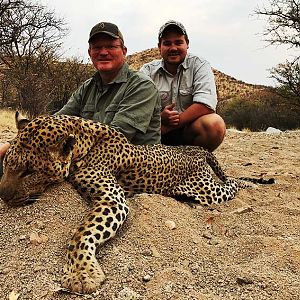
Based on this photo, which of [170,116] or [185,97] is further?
[185,97]

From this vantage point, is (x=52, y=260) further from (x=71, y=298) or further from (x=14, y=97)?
(x=14, y=97)

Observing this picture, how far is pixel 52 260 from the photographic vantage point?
2756 mm

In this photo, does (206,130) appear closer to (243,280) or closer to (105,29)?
(105,29)

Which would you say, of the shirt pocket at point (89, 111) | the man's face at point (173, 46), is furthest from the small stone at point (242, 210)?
the man's face at point (173, 46)

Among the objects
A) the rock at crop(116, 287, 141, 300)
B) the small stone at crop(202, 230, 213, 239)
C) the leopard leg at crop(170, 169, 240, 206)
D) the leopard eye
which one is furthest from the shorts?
the rock at crop(116, 287, 141, 300)

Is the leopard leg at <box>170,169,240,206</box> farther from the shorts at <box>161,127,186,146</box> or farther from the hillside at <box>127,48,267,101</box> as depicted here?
the hillside at <box>127,48,267,101</box>

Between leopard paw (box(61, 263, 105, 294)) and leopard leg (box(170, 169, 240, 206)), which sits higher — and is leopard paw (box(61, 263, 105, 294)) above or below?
below

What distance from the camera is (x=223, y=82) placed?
4297 cm

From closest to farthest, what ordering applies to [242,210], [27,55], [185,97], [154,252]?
[154,252] → [242,210] → [185,97] → [27,55]

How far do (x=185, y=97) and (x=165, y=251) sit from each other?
255 cm

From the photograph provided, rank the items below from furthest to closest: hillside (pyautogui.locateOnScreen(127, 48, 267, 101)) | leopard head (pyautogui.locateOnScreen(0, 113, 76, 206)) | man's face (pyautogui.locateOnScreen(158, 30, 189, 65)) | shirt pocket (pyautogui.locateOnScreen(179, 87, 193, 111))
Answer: hillside (pyautogui.locateOnScreen(127, 48, 267, 101)) < shirt pocket (pyautogui.locateOnScreen(179, 87, 193, 111)) < man's face (pyautogui.locateOnScreen(158, 30, 189, 65)) < leopard head (pyautogui.locateOnScreen(0, 113, 76, 206))

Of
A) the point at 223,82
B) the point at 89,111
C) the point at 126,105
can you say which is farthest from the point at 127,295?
the point at 223,82

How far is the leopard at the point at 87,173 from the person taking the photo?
2703 mm

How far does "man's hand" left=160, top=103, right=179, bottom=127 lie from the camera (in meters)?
4.76
